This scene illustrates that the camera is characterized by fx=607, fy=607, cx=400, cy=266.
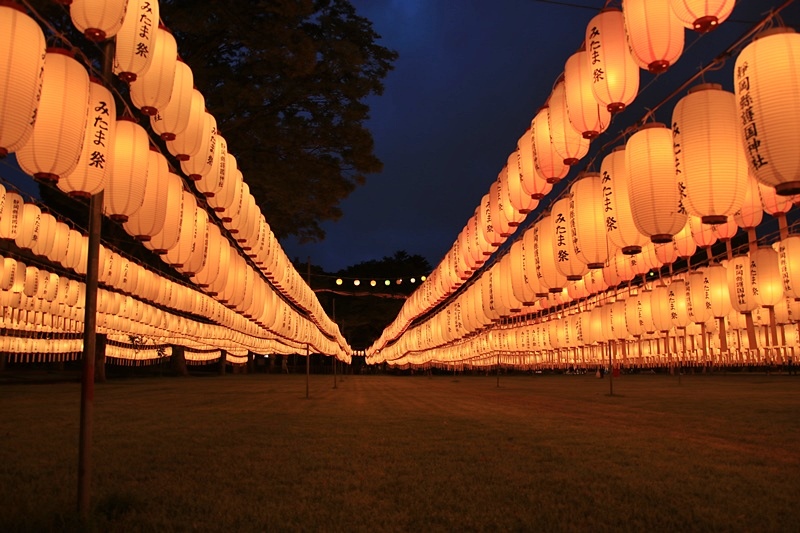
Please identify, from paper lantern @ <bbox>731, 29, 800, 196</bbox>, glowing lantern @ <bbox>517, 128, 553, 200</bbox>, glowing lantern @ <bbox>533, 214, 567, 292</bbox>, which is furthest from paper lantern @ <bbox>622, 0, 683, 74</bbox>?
glowing lantern @ <bbox>533, 214, 567, 292</bbox>

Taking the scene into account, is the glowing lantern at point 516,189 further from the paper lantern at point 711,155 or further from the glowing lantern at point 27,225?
the glowing lantern at point 27,225

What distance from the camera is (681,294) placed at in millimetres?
13305

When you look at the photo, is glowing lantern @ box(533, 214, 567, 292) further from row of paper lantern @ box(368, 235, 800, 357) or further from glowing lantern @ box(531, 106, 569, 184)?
glowing lantern @ box(531, 106, 569, 184)

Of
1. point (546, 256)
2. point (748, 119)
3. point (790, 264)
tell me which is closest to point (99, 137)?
point (748, 119)

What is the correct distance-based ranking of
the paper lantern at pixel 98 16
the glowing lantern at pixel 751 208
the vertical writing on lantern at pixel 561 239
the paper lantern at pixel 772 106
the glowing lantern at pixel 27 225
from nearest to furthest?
1. the paper lantern at pixel 772 106
2. the paper lantern at pixel 98 16
3. the vertical writing on lantern at pixel 561 239
4. the glowing lantern at pixel 751 208
5. the glowing lantern at pixel 27 225

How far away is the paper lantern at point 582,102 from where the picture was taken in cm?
662

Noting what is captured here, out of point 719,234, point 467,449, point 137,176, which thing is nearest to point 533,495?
Result: point 467,449

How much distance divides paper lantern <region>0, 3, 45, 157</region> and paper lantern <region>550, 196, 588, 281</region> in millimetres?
5786

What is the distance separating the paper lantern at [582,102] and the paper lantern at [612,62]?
0.98 ft

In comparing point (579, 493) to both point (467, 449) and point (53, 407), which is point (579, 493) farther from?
point (53, 407)

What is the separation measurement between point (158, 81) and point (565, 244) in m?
5.10

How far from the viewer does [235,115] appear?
17344 mm

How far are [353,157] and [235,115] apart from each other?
391cm

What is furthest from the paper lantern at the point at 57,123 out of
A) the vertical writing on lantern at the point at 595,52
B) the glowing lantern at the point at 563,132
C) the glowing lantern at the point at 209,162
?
the glowing lantern at the point at 563,132
